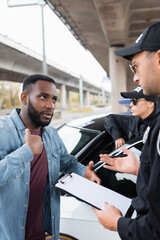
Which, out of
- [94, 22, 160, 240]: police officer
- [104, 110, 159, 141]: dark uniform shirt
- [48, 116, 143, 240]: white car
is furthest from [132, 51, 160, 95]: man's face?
[104, 110, 159, 141]: dark uniform shirt

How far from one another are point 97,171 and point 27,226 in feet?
2.83

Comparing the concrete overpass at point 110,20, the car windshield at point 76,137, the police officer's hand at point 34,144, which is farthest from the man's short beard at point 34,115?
the concrete overpass at point 110,20

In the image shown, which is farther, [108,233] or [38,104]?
[108,233]

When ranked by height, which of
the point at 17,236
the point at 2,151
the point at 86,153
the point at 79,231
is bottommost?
the point at 79,231

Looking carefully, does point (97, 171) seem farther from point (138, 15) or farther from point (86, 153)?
point (138, 15)

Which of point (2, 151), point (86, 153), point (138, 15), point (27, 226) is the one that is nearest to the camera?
point (2, 151)

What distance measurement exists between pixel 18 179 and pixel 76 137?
159 cm

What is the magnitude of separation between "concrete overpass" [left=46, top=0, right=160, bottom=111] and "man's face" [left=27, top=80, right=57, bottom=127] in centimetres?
629

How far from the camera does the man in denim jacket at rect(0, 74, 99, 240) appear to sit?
1.55 meters

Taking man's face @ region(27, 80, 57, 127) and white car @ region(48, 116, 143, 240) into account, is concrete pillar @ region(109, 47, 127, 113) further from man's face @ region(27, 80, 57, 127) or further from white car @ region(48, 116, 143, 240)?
man's face @ region(27, 80, 57, 127)

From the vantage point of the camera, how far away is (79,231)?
2076 mm

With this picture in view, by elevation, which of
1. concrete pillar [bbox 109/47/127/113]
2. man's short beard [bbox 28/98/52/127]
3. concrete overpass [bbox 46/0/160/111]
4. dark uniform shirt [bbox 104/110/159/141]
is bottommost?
dark uniform shirt [bbox 104/110/159/141]

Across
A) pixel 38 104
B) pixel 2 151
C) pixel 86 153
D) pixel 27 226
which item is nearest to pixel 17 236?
pixel 27 226

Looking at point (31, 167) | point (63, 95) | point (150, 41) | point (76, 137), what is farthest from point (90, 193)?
point (63, 95)
